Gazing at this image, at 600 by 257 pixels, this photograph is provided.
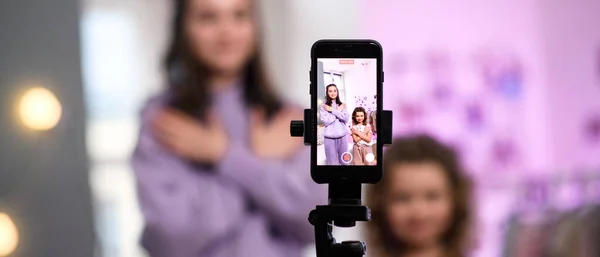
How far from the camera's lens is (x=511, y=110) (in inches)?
88.4

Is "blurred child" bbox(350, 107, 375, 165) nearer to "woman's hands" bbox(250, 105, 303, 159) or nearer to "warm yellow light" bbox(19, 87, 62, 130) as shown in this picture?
"woman's hands" bbox(250, 105, 303, 159)

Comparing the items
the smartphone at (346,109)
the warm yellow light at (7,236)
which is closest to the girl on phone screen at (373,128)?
the smartphone at (346,109)

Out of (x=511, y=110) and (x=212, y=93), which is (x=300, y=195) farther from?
(x=511, y=110)

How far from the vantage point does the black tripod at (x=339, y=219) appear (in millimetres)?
1045

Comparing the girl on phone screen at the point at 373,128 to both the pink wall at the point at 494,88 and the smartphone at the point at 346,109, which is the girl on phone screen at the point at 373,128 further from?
the pink wall at the point at 494,88

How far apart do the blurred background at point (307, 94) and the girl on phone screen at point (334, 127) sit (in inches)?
40.3

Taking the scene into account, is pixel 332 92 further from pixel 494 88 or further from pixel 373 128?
pixel 494 88

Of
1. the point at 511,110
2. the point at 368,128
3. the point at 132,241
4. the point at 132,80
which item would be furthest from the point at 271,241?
the point at 368,128

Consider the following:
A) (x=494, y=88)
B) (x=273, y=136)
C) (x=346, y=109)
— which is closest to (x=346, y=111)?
(x=346, y=109)

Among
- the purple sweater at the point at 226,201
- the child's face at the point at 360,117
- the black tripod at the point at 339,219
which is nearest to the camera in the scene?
the black tripod at the point at 339,219

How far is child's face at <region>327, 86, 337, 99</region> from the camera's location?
118 cm

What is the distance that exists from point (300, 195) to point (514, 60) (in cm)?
71

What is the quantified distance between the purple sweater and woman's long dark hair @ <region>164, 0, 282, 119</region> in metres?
0.06

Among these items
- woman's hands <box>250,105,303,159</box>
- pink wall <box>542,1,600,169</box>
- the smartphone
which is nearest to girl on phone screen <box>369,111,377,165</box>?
the smartphone
